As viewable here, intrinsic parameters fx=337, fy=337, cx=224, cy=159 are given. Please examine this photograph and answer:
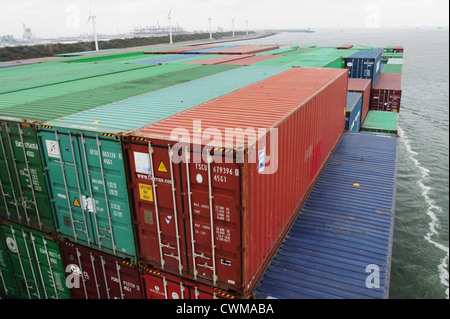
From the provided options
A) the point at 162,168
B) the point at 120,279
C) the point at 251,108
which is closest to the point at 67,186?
the point at 120,279

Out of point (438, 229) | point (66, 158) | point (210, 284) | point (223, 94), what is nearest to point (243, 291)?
point (210, 284)

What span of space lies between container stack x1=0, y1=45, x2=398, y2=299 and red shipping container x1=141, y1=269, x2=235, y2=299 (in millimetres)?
29

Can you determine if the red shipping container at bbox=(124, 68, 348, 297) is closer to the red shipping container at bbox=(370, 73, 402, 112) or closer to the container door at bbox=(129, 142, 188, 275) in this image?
the container door at bbox=(129, 142, 188, 275)

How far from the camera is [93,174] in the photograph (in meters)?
7.86

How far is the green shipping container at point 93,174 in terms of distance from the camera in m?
7.61

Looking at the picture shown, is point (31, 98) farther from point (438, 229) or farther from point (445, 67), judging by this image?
point (445, 67)

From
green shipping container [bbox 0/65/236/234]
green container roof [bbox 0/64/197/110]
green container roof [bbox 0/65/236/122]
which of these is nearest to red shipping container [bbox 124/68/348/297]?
green shipping container [bbox 0/65/236/234]

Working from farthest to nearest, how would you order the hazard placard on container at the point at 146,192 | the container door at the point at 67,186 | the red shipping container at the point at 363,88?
the red shipping container at the point at 363,88, the container door at the point at 67,186, the hazard placard on container at the point at 146,192

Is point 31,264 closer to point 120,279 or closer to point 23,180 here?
Result: point 23,180

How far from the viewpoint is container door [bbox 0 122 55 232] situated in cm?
841

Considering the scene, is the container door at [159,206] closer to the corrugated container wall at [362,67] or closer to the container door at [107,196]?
the container door at [107,196]

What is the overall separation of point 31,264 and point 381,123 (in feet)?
72.4

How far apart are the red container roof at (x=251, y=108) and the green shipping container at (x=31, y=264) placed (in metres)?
4.84

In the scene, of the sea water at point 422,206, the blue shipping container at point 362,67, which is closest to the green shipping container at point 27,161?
the sea water at point 422,206
